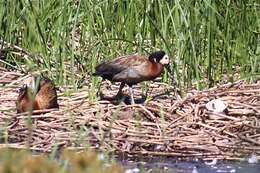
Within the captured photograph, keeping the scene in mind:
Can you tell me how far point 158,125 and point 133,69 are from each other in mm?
915

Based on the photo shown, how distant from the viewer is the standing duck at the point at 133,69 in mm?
8000

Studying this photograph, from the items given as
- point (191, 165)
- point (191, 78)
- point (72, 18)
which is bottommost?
point (191, 165)

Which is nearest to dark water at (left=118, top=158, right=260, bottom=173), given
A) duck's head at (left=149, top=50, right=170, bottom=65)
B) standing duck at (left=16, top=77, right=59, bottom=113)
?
standing duck at (left=16, top=77, right=59, bottom=113)

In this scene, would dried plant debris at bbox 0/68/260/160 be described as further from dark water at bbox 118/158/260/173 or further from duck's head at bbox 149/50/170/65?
duck's head at bbox 149/50/170/65

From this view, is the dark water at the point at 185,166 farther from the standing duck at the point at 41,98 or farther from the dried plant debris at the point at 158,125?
the standing duck at the point at 41,98

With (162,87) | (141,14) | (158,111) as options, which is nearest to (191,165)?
(158,111)

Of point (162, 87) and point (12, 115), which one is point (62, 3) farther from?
point (12, 115)

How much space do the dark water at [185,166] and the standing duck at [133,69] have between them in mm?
1482

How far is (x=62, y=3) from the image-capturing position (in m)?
9.49

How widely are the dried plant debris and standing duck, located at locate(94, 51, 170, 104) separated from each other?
0.72 feet

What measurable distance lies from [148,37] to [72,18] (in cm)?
79

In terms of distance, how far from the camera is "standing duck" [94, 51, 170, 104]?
800 cm

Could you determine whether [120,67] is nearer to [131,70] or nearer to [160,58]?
[131,70]

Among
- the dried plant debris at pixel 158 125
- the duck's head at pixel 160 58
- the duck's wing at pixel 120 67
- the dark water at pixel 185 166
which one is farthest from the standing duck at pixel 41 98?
the dark water at pixel 185 166
